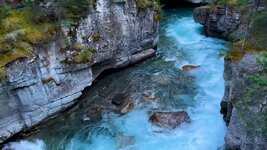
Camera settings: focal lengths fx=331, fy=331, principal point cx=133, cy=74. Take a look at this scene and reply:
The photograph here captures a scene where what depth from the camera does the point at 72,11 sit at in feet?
60.5

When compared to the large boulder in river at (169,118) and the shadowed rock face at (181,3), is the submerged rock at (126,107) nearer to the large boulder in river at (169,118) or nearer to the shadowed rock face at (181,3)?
the large boulder in river at (169,118)

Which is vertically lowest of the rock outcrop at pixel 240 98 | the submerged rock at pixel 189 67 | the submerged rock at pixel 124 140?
the submerged rock at pixel 124 140

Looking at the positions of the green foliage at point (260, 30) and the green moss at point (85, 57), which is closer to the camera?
the green foliage at point (260, 30)

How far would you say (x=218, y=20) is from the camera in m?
25.8

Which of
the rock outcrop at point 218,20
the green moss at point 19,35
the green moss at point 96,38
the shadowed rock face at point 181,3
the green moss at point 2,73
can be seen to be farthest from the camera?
the shadowed rock face at point 181,3

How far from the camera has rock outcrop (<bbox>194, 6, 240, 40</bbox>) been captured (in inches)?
971

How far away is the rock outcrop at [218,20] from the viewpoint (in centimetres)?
2467

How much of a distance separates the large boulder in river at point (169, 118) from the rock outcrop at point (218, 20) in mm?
10355

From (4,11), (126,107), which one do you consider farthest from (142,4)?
(4,11)

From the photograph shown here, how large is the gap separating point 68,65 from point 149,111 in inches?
199

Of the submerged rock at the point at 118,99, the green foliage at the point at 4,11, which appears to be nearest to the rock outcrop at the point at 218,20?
the submerged rock at the point at 118,99

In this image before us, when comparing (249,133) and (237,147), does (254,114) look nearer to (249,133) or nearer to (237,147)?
(249,133)

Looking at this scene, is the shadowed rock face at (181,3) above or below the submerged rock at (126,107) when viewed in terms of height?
above

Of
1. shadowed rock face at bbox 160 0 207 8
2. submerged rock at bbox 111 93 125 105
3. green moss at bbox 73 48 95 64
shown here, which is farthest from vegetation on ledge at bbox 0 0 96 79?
shadowed rock face at bbox 160 0 207 8
